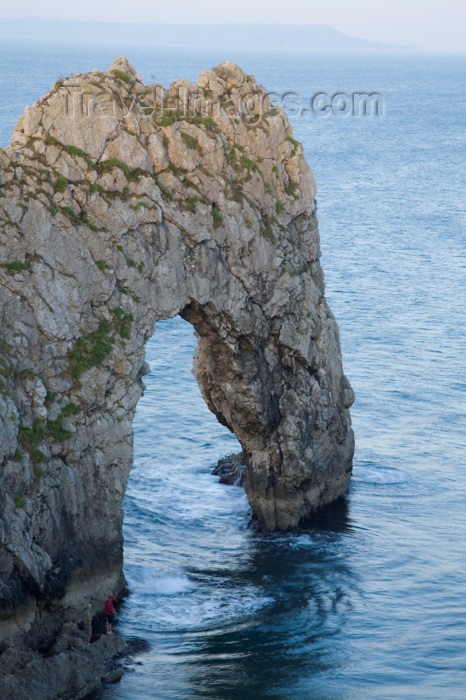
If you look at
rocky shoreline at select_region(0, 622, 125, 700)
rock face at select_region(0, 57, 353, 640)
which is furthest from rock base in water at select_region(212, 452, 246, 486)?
rocky shoreline at select_region(0, 622, 125, 700)

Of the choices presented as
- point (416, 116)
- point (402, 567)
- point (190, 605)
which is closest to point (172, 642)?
point (190, 605)

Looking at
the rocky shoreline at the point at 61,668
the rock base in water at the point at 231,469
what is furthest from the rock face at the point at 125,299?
the rock base in water at the point at 231,469

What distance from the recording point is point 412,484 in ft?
167

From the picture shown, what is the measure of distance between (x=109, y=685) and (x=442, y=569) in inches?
681

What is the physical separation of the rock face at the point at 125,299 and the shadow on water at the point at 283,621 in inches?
86.5

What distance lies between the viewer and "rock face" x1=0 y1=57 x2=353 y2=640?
32688 millimetres

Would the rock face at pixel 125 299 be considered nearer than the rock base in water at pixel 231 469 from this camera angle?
Yes

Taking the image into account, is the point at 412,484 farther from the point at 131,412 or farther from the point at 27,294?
the point at 27,294

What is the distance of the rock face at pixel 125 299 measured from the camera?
3269cm

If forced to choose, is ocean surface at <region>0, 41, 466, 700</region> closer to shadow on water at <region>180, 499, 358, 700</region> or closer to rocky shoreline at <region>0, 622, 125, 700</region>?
shadow on water at <region>180, 499, 358, 700</region>

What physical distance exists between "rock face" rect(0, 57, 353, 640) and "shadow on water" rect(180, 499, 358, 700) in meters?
2.20

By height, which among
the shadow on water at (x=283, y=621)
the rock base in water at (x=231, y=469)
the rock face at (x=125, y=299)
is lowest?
the shadow on water at (x=283, y=621)

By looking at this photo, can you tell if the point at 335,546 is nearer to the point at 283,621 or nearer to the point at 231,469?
the point at 283,621

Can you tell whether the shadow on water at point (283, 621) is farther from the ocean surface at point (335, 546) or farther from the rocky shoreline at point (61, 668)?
the rocky shoreline at point (61, 668)
